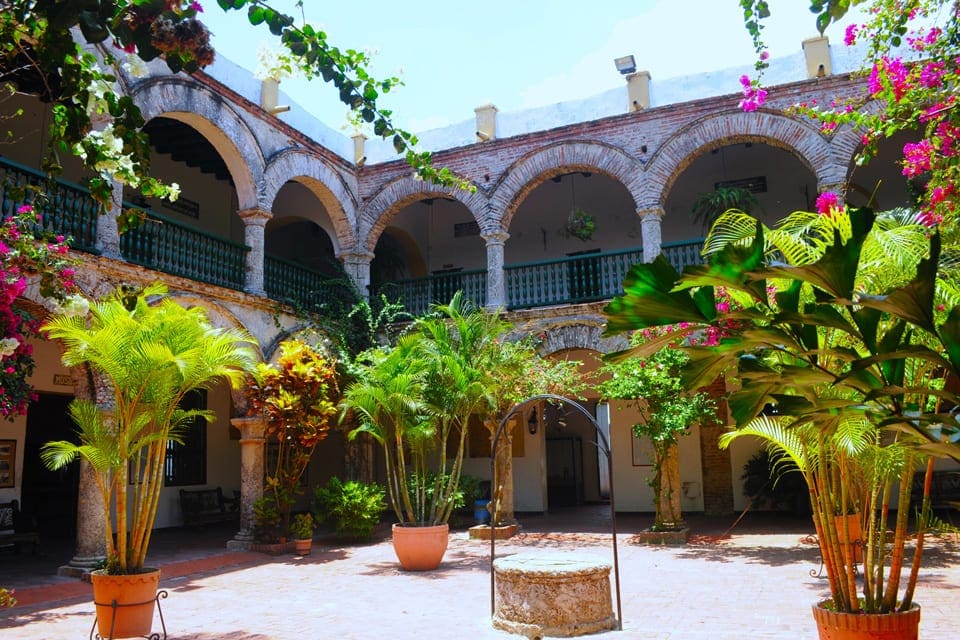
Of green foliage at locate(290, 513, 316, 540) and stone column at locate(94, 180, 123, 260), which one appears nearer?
stone column at locate(94, 180, 123, 260)

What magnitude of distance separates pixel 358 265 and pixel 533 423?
196 inches

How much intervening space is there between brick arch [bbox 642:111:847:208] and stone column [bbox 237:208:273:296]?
21.0 feet

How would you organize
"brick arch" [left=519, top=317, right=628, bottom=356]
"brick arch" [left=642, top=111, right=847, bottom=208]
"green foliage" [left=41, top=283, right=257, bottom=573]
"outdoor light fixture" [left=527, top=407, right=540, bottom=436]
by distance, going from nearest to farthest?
"green foliage" [left=41, top=283, right=257, bottom=573]
"brick arch" [left=642, top=111, right=847, bottom=208]
"brick arch" [left=519, top=317, right=628, bottom=356]
"outdoor light fixture" [left=527, top=407, right=540, bottom=436]

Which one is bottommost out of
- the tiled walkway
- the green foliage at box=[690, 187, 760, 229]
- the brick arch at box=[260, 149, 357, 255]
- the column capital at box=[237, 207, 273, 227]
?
the tiled walkway

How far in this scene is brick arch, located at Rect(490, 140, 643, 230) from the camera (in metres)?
13.0

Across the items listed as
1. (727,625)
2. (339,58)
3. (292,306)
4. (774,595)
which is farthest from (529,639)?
(292,306)

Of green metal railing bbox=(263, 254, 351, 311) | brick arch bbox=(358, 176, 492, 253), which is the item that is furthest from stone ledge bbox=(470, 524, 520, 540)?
brick arch bbox=(358, 176, 492, 253)

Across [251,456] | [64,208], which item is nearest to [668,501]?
[251,456]

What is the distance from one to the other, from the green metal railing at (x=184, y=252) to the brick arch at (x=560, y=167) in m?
4.67

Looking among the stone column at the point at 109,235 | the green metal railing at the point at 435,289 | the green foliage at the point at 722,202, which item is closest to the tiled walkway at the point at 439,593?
the stone column at the point at 109,235

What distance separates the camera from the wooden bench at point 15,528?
9.95 metres

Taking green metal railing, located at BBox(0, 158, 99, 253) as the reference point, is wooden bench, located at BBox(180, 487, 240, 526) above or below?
below

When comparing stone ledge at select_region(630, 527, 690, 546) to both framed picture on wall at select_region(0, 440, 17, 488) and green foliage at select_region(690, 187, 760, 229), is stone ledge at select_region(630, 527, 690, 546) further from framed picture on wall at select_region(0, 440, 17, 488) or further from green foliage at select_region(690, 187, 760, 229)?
framed picture on wall at select_region(0, 440, 17, 488)

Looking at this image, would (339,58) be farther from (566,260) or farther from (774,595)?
(566,260)
